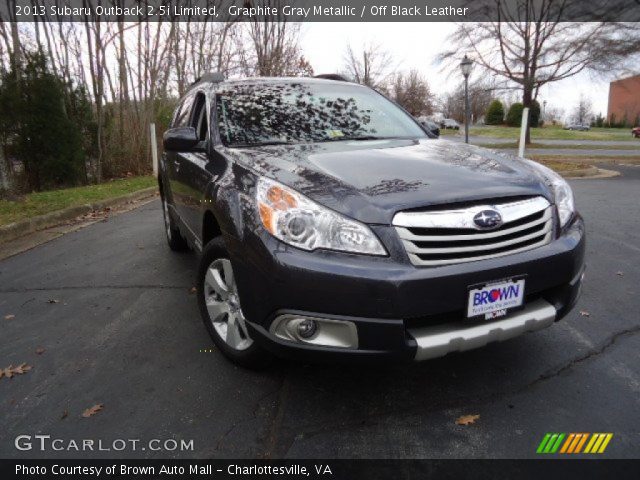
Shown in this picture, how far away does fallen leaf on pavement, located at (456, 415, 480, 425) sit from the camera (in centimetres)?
217

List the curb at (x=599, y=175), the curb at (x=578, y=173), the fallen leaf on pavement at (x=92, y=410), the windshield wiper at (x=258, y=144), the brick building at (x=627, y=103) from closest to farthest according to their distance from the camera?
1. the fallen leaf on pavement at (x=92, y=410)
2. the windshield wiper at (x=258, y=144)
3. the curb at (x=599, y=175)
4. the curb at (x=578, y=173)
5. the brick building at (x=627, y=103)

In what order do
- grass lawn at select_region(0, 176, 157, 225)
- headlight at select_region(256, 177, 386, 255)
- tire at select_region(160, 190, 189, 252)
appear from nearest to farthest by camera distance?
headlight at select_region(256, 177, 386, 255) < tire at select_region(160, 190, 189, 252) < grass lawn at select_region(0, 176, 157, 225)

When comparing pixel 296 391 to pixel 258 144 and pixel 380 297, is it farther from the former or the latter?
pixel 258 144

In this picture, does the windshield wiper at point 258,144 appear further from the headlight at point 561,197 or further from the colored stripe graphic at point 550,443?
the colored stripe graphic at point 550,443

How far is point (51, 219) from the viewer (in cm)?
696

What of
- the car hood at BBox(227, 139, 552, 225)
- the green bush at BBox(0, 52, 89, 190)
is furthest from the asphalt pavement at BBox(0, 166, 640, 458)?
the green bush at BBox(0, 52, 89, 190)

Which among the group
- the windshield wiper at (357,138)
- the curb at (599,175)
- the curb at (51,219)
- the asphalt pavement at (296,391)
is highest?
the windshield wiper at (357,138)

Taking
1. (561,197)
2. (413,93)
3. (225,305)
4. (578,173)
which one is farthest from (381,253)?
(413,93)

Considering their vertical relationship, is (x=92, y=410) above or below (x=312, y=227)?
below

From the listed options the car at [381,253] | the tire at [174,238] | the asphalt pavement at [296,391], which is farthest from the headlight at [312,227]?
the tire at [174,238]

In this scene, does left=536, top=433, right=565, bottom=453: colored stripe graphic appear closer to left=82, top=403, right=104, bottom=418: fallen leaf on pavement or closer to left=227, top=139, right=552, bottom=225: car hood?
left=227, top=139, right=552, bottom=225: car hood

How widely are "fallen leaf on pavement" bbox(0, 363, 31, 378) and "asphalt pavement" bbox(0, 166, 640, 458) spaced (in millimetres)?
57

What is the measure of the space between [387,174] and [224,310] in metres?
1.22

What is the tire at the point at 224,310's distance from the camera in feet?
8.21
